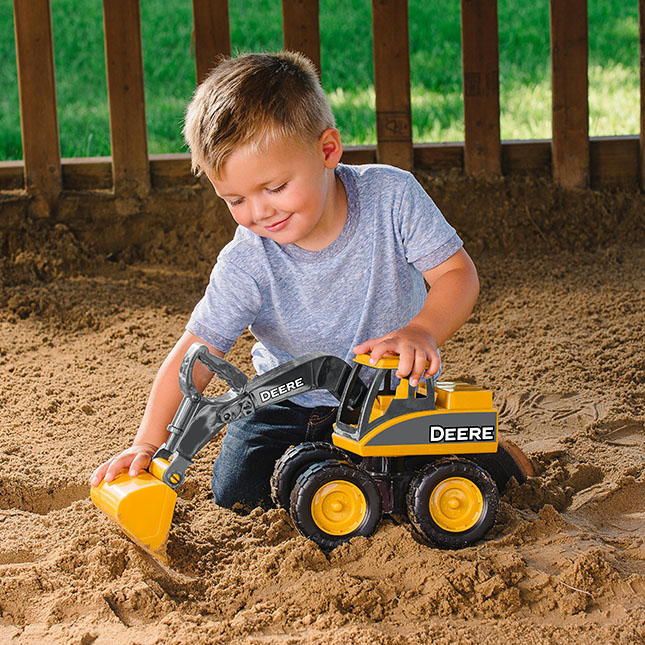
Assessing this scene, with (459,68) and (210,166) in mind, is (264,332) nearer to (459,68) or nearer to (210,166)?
(210,166)

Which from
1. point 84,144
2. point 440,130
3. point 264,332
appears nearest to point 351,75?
point 440,130

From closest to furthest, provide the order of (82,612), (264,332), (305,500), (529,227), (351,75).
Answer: (82,612), (305,500), (264,332), (529,227), (351,75)

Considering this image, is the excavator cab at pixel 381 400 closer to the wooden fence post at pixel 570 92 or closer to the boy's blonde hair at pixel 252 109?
the boy's blonde hair at pixel 252 109

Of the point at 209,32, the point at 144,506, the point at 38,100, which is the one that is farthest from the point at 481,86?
the point at 144,506

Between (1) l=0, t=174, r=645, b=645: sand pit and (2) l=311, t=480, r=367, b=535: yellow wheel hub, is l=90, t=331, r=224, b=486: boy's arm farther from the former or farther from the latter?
(2) l=311, t=480, r=367, b=535: yellow wheel hub

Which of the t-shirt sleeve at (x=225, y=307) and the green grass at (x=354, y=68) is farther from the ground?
the green grass at (x=354, y=68)

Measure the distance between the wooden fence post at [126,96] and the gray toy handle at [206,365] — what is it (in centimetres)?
242

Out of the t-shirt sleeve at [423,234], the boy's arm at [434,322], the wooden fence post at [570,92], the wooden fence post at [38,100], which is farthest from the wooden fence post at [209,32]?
the boy's arm at [434,322]

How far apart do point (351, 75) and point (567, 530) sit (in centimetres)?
486

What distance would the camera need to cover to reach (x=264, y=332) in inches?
84.9

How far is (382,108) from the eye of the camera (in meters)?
3.89

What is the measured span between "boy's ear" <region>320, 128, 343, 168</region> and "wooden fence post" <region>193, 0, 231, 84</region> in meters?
2.07

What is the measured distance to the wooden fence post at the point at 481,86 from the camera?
383cm

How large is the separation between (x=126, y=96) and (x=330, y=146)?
7.28 ft
